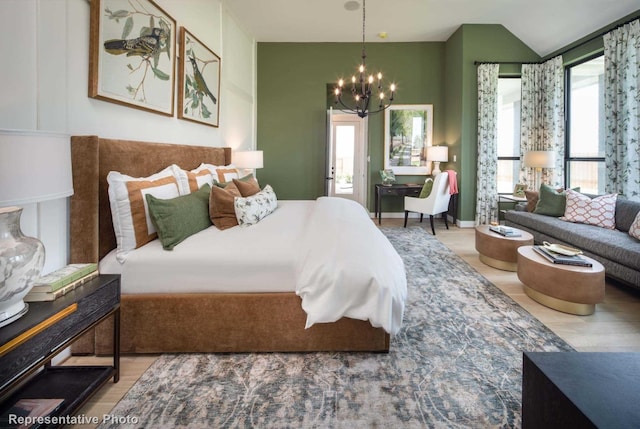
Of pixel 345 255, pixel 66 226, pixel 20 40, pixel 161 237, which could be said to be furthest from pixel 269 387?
pixel 20 40

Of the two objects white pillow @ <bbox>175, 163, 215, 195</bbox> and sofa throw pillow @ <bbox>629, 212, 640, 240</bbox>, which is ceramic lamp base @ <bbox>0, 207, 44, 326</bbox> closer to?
white pillow @ <bbox>175, 163, 215, 195</bbox>

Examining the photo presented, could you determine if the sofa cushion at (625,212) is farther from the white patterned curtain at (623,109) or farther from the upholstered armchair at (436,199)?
the upholstered armchair at (436,199)

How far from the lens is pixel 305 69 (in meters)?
6.30

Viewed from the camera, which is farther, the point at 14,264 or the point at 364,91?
the point at 364,91

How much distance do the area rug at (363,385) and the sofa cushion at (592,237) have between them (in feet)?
3.85

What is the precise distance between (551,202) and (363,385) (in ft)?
12.5

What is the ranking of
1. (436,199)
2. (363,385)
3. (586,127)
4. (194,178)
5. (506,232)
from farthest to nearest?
1. (436,199)
2. (586,127)
3. (506,232)
4. (194,178)
5. (363,385)

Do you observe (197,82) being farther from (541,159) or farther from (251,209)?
(541,159)

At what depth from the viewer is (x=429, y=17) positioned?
516 cm

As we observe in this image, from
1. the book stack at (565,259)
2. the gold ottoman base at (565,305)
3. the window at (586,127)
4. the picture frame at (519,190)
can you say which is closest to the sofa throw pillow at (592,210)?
the window at (586,127)

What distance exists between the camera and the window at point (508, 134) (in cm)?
562

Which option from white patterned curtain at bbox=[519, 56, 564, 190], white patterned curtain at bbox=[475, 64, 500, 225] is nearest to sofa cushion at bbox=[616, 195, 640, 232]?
white patterned curtain at bbox=[519, 56, 564, 190]

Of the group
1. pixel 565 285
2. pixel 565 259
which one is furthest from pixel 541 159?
pixel 565 285

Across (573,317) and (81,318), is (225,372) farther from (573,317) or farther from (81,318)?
(573,317)
